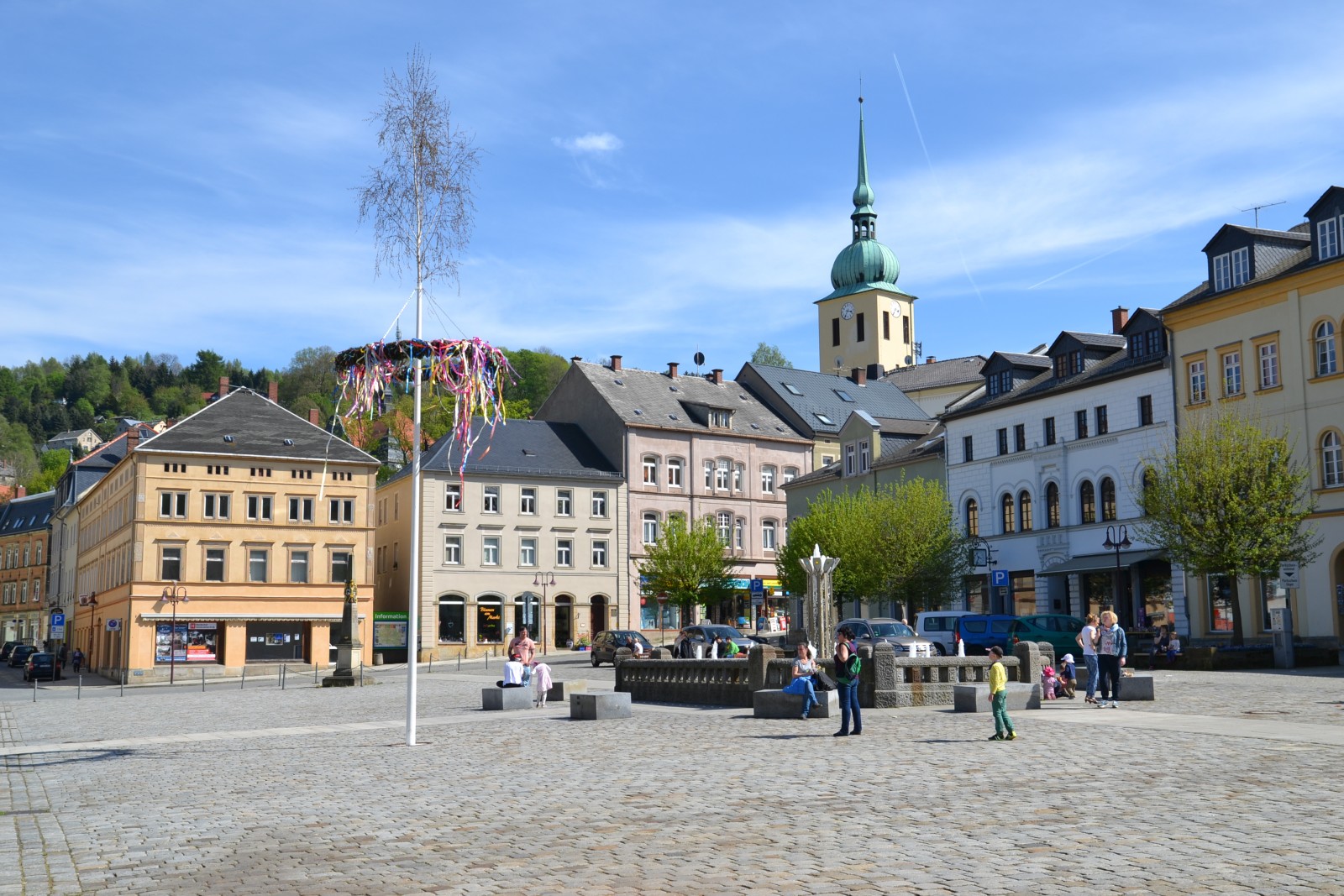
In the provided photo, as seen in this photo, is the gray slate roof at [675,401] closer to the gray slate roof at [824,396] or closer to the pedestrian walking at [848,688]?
the gray slate roof at [824,396]

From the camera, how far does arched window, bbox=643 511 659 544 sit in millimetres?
75000

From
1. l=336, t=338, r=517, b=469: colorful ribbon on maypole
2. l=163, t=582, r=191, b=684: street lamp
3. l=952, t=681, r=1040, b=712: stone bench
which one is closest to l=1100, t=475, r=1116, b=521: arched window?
l=952, t=681, r=1040, b=712: stone bench

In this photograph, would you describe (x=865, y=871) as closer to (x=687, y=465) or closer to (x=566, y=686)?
(x=566, y=686)

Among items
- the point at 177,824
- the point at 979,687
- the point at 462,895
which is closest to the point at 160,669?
the point at 979,687

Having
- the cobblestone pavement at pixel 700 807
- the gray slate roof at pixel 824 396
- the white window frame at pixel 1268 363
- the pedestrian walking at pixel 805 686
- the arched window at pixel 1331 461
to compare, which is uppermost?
the gray slate roof at pixel 824 396

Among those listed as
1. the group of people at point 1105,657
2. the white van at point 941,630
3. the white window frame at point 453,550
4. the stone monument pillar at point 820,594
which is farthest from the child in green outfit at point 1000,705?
the white window frame at point 453,550

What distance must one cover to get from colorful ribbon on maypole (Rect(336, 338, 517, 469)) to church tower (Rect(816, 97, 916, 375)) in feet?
312

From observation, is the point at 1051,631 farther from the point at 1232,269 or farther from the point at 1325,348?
the point at 1232,269

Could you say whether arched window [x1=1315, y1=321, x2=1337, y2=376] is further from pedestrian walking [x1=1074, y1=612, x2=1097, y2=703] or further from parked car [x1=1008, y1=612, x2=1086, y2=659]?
pedestrian walking [x1=1074, y1=612, x2=1097, y2=703]

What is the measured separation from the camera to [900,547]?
54.4 metres

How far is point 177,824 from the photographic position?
12.2m

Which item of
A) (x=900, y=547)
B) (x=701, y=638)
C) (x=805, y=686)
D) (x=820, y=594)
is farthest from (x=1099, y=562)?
(x=805, y=686)

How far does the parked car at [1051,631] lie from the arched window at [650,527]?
3652cm

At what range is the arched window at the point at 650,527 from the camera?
7500cm
